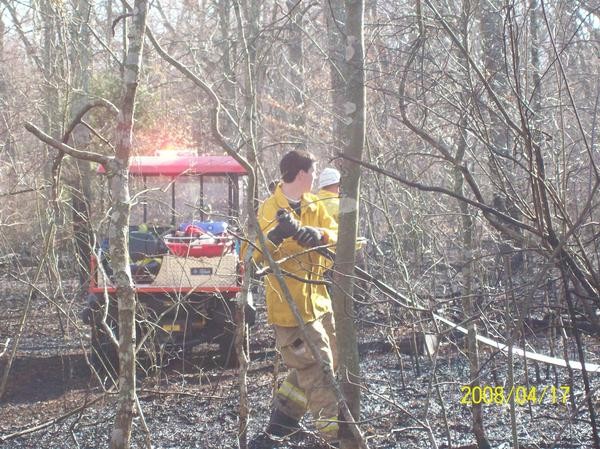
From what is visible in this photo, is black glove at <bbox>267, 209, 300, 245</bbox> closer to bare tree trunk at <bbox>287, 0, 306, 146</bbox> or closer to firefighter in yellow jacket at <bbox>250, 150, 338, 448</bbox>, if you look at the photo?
firefighter in yellow jacket at <bbox>250, 150, 338, 448</bbox>

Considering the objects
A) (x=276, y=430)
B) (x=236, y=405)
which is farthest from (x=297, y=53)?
(x=276, y=430)

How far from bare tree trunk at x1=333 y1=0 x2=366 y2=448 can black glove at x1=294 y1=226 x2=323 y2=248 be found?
45.8 inches

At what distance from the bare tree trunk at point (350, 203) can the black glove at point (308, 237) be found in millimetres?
1163

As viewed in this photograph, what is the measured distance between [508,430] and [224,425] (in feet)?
6.44

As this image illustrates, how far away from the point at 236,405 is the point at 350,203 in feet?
11.5

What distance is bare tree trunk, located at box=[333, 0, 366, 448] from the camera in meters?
3.61

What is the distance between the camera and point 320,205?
5547mm

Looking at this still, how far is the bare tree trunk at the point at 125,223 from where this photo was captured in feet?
12.0

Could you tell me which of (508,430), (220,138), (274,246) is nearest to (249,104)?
(274,246)

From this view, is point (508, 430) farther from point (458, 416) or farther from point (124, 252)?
point (124, 252)

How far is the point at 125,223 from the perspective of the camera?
12.2 ft

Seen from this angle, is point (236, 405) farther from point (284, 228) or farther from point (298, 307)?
point (284, 228)
